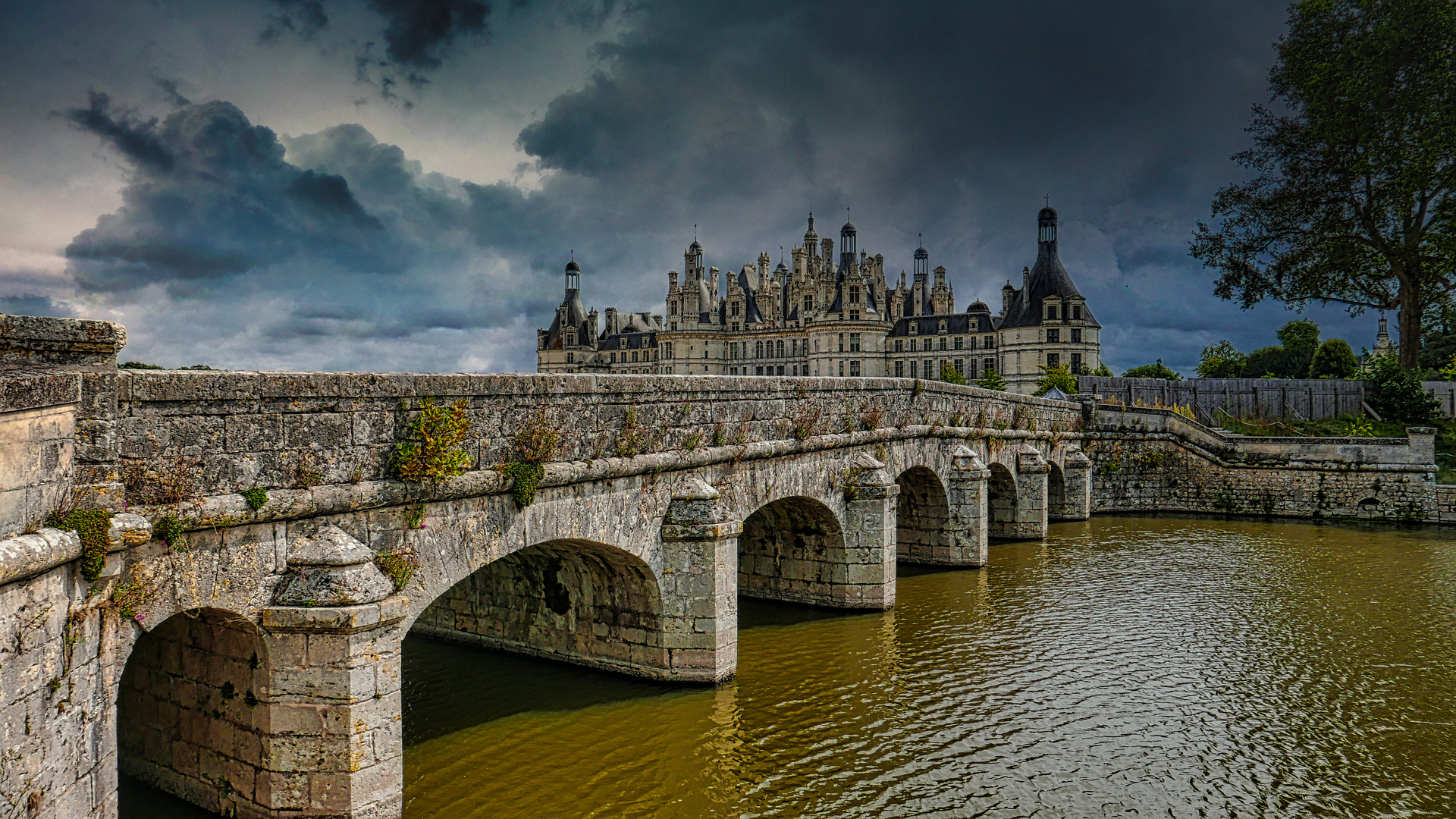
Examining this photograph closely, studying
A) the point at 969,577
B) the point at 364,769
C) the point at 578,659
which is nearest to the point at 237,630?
the point at 364,769

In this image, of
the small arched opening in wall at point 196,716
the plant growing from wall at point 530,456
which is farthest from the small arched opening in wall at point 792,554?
the small arched opening in wall at point 196,716

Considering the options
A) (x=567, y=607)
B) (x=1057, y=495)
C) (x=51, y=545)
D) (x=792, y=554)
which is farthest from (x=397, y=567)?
(x=1057, y=495)

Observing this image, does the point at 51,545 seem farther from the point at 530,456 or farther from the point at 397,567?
the point at 530,456

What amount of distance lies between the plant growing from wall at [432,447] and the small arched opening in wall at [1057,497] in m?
23.4

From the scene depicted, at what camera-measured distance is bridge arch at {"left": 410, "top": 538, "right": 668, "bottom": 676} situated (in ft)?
35.7

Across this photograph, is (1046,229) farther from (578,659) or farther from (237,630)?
(237,630)

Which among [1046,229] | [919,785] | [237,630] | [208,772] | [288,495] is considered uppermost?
[1046,229]

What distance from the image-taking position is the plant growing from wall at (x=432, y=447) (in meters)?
7.49

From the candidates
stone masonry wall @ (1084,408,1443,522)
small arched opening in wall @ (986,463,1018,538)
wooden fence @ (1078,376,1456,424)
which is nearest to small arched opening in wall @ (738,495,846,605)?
small arched opening in wall @ (986,463,1018,538)

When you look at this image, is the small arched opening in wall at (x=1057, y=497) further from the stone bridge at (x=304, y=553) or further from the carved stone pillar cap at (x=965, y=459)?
the stone bridge at (x=304, y=553)

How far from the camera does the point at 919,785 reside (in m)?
8.65

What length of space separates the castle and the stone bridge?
2341 inches

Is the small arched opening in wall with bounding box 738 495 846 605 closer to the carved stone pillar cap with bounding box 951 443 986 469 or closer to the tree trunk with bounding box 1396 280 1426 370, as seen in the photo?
the carved stone pillar cap with bounding box 951 443 986 469

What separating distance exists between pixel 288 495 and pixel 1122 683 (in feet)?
34.3
